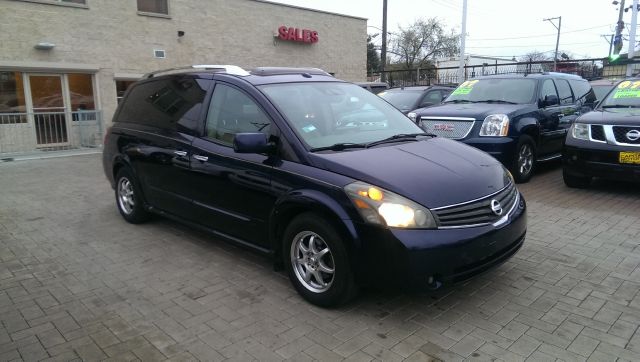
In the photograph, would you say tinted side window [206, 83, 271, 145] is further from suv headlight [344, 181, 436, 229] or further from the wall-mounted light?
the wall-mounted light

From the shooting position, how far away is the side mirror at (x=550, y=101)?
27.1ft

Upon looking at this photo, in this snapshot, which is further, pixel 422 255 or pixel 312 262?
pixel 312 262

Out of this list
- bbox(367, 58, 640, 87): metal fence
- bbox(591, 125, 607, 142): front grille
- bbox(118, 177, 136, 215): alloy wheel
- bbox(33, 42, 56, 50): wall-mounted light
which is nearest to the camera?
bbox(118, 177, 136, 215): alloy wheel

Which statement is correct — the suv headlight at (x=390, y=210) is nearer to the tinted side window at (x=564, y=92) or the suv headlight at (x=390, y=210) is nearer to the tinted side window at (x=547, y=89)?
the tinted side window at (x=547, y=89)

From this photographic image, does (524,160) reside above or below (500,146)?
below

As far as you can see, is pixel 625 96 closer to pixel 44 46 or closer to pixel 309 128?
pixel 309 128

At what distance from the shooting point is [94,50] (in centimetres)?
1574

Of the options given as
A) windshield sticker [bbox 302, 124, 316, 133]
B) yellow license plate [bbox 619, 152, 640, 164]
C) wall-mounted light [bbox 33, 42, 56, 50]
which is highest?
wall-mounted light [bbox 33, 42, 56, 50]

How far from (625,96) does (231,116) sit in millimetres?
6632

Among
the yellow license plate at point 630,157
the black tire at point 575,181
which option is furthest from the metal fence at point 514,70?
the yellow license plate at point 630,157

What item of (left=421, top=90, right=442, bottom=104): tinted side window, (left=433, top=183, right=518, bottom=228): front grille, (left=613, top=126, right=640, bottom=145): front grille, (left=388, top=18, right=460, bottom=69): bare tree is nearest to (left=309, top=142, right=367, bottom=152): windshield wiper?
(left=433, top=183, right=518, bottom=228): front grille

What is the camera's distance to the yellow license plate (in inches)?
254

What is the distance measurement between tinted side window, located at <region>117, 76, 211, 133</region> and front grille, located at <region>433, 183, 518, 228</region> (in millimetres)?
2655

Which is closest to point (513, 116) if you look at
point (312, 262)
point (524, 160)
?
point (524, 160)
